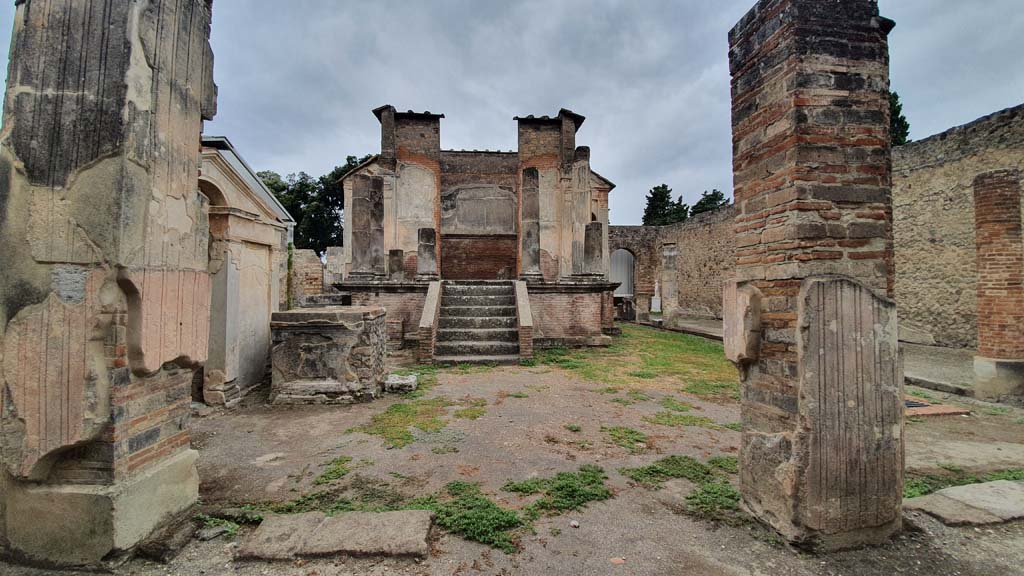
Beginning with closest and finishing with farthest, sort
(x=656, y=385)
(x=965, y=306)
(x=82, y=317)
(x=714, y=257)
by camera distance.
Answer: (x=82, y=317) < (x=656, y=385) < (x=965, y=306) < (x=714, y=257)

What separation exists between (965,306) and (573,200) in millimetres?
9459

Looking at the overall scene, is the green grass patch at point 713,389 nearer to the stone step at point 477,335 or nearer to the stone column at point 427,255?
the stone step at point 477,335

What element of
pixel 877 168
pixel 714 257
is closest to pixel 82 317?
pixel 877 168

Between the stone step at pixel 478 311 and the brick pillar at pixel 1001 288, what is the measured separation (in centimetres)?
739

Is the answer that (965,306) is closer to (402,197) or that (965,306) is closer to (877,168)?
(877,168)

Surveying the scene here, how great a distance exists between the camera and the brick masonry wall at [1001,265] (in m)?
5.65

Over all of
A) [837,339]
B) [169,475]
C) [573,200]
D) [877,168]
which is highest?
[573,200]

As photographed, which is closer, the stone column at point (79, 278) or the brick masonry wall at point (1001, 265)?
the stone column at point (79, 278)

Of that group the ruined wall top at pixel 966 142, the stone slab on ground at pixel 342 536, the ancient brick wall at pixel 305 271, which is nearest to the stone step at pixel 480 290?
the ancient brick wall at pixel 305 271

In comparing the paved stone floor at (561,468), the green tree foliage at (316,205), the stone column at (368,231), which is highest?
the green tree foliage at (316,205)

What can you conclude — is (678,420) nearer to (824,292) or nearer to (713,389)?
(713,389)

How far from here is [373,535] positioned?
7.65ft

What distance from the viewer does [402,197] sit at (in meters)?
14.0

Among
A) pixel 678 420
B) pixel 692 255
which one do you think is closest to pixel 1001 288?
pixel 678 420
